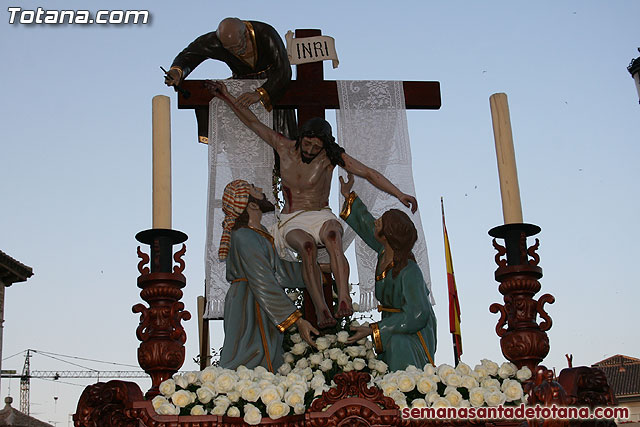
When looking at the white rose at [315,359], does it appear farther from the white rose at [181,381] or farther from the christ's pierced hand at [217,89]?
the christ's pierced hand at [217,89]

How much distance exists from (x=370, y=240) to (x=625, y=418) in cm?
192

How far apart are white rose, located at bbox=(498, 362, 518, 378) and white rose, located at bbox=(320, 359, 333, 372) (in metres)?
0.99

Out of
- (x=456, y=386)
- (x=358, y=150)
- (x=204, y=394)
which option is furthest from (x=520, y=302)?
(x=358, y=150)

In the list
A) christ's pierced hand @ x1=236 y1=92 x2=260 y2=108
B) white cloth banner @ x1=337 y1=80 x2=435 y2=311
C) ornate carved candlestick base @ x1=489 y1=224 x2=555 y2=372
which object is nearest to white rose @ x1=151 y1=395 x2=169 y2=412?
ornate carved candlestick base @ x1=489 y1=224 x2=555 y2=372

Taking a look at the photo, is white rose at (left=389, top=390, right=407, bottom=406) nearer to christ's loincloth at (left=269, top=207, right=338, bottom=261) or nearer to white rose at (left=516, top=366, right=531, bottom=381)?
white rose at (left=516, top=366, right=531, bottom=381)

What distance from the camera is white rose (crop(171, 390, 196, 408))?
10.6ft

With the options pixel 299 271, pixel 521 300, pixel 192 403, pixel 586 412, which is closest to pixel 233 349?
pixel 299 271

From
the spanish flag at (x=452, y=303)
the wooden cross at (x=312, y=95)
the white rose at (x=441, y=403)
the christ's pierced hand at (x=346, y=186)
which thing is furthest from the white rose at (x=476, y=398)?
the spanish flag at (x=452, y=303)

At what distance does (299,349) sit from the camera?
4445 mm

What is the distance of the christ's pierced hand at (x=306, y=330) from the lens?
4.38 meters

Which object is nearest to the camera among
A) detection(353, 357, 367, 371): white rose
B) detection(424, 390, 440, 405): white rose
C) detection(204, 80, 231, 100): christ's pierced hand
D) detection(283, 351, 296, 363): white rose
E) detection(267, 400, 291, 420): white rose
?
detection(267, 400, 291, 420): white rose

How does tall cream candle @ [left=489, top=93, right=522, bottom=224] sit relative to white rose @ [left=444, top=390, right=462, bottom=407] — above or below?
above

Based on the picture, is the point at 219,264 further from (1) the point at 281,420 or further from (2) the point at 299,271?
(1) the point at 281,420

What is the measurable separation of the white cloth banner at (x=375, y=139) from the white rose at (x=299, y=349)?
803 millimetres
